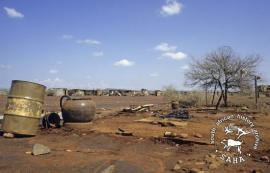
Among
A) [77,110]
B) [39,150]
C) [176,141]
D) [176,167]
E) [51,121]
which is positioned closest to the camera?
[176,167]

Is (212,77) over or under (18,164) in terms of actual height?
over

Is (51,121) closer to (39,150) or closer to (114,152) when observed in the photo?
(39,150)

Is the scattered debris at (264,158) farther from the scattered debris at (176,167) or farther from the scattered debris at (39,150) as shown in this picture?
the scattered debris at (39,150)

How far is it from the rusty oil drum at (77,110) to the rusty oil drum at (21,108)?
5.89 feet

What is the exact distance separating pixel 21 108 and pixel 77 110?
2.33 metres

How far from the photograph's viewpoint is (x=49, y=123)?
1255cm

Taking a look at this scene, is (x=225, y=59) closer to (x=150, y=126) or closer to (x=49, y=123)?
(x=150, y=126)

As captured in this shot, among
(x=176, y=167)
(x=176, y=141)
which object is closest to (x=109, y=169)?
(x=176, y=167)

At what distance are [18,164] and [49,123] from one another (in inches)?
205

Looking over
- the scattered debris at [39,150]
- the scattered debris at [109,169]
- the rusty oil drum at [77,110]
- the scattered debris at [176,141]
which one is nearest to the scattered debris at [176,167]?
the scattered debris at [109,169]

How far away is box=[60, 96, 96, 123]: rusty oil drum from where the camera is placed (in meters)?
12.5

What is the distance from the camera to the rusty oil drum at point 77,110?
1253cm

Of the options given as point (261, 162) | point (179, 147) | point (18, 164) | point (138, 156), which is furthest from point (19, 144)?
point (261, 162)

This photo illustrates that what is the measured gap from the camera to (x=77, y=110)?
12531 millimetres
